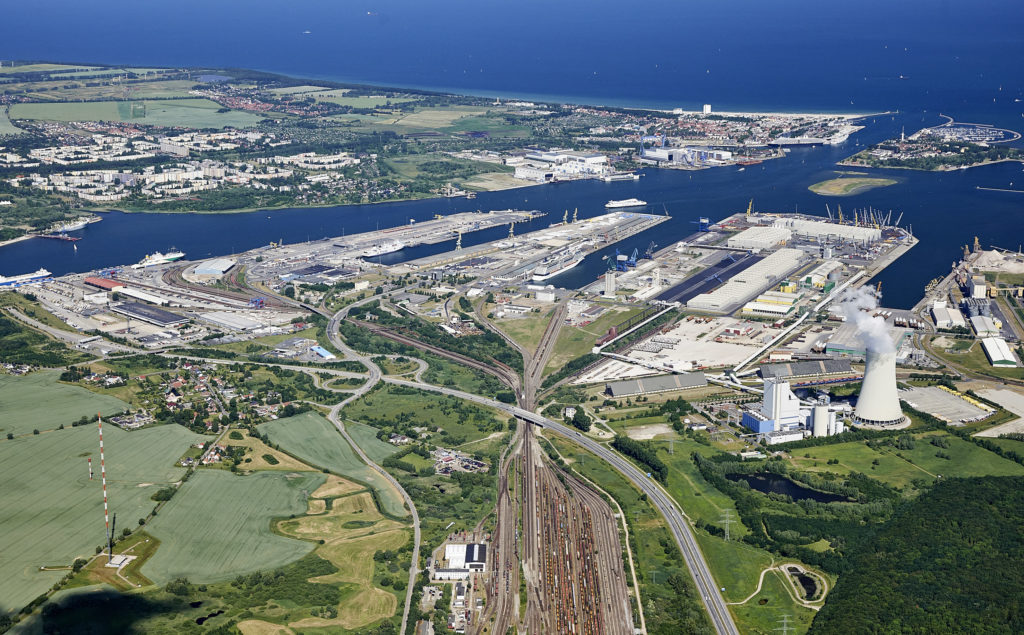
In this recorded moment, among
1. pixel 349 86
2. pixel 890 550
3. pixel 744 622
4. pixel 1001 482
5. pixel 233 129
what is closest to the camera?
pixel 744 622

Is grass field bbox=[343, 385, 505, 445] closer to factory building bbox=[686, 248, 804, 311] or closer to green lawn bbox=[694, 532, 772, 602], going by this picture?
green lawn bbox=[694, 532, 772, 602]

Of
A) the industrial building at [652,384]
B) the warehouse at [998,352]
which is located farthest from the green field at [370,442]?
the warehouse at [998,352]

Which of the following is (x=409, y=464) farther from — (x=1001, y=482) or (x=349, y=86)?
(x=349, y=86)

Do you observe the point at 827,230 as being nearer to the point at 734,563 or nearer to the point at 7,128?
the point at 734,563

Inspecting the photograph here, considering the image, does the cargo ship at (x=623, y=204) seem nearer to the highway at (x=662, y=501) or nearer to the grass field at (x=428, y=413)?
the highway at (x=662, y=501)

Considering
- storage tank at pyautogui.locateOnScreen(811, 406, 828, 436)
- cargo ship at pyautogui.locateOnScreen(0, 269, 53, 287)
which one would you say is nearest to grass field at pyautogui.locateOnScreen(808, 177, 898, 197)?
storage tank at pyautogui.locateOnScreen(811, 406, 828, 436)

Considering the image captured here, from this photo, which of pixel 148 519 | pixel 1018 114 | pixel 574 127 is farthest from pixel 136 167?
pixel 1018 114
